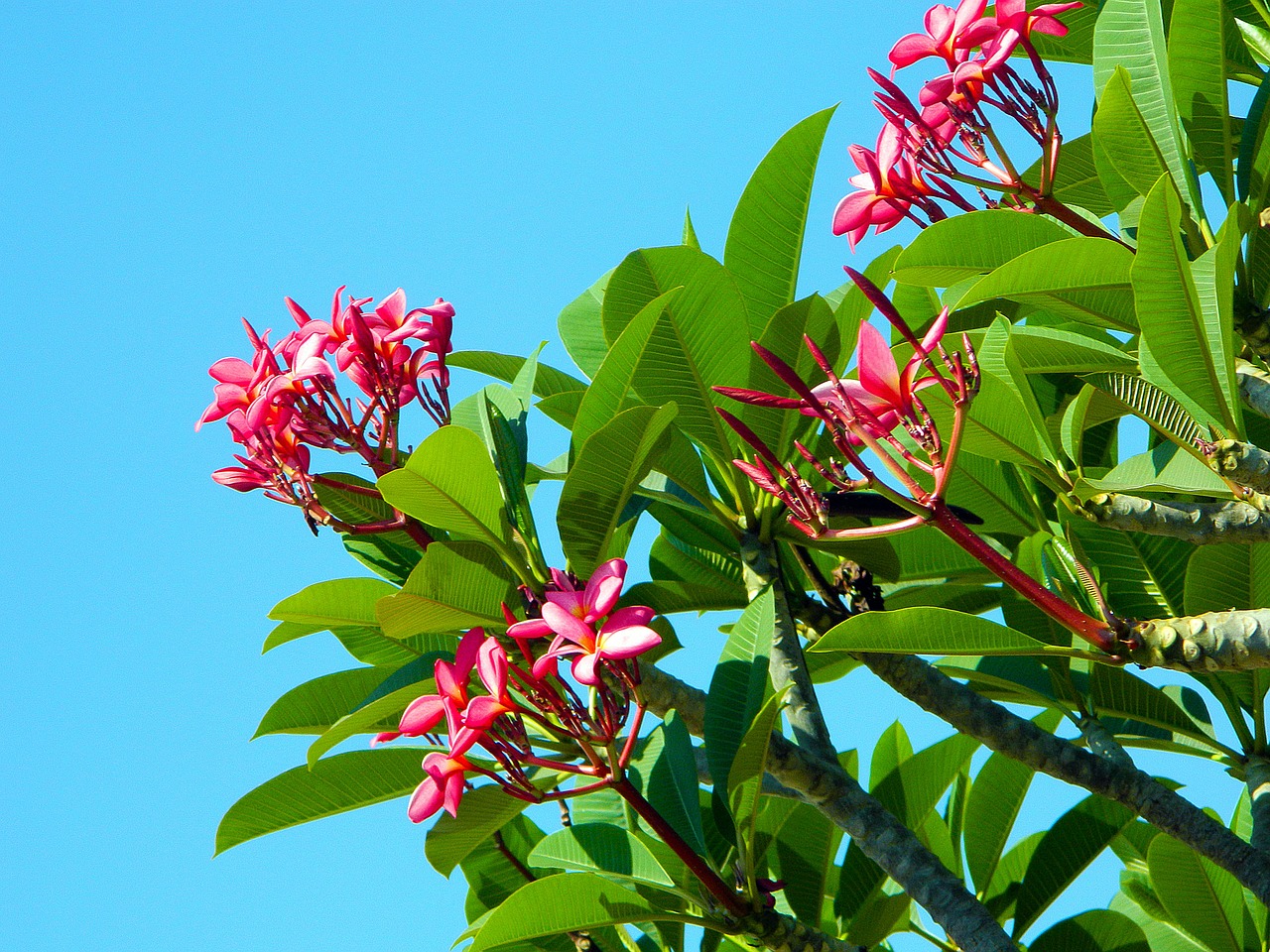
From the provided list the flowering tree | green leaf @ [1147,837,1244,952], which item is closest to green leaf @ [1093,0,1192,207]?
the flowering tree

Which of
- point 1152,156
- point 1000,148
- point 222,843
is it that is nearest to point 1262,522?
point 1152,156

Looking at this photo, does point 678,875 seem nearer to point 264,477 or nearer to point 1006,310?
point 264,477

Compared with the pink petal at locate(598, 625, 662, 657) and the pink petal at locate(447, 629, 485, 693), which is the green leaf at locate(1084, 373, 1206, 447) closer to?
the pink petal at locate(598, 625, 662, 657)

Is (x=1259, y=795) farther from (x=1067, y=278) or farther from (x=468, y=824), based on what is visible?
(x=468, y=824)

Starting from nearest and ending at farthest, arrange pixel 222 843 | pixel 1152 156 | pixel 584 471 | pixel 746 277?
pixel 1152 156
pixel 584 471
pixel 222 843
pixel 746 277

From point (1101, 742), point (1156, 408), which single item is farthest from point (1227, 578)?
point (1156, 408)

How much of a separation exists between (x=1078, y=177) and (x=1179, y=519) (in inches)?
28.3

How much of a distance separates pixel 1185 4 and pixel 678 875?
136 centimetres

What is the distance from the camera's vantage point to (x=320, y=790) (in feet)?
6.12

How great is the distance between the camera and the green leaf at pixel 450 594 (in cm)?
160

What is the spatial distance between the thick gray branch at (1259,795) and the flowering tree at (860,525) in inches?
0.7

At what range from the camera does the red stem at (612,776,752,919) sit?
150cm

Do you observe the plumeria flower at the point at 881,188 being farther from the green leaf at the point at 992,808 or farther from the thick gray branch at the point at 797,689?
the green leaf at the point at 992,808

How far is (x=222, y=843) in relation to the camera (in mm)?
1857
